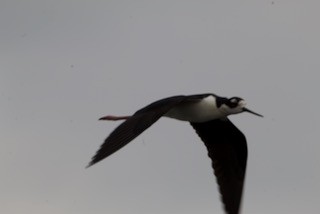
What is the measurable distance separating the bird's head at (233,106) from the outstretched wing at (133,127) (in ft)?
3.76

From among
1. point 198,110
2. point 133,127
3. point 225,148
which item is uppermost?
point 198,110

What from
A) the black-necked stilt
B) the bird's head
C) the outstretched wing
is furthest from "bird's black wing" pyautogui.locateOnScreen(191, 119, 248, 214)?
the outstretched wing

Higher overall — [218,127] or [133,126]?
[133,126]

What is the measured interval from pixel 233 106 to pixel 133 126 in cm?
296

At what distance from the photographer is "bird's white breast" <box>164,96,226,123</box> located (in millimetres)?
14898

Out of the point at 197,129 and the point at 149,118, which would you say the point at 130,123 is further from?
the point at 197,129

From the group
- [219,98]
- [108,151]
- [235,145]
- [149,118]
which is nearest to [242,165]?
[235,145]

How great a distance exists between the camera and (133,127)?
12344mm

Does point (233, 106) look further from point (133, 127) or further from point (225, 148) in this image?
point (133, 127)

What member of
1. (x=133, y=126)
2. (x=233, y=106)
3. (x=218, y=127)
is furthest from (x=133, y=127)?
(x=218, y=127)

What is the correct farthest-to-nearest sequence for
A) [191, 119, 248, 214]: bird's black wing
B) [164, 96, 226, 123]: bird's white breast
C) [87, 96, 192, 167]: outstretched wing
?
[191, 119, 248, 214]: bird's black wing → [164, 96, 226, 123]: bird's white breast → [87, 96, 192, 167]: outstretched wing

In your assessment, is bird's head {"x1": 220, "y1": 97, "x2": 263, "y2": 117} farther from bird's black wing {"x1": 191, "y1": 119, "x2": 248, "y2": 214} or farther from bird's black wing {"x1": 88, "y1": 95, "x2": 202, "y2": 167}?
bird's black wing {"x1": 88, "y1": 95, "x2": 202, "y2": 167}

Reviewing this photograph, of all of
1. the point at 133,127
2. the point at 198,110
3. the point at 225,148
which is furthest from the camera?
the point at 225,148

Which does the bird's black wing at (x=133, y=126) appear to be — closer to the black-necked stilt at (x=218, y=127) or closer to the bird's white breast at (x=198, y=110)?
the black-necked stilt at (x=218, y=127)
